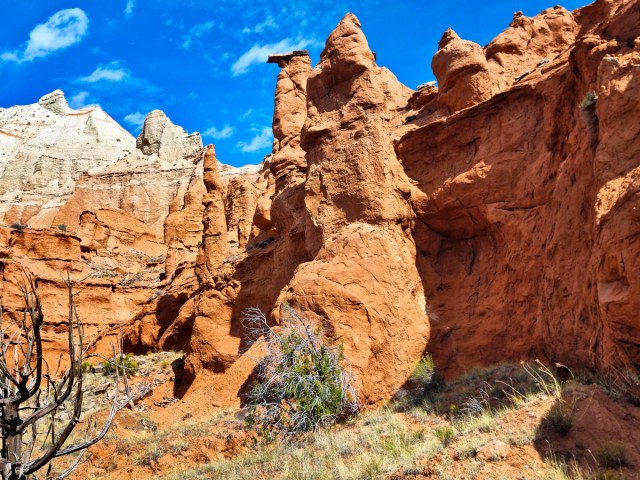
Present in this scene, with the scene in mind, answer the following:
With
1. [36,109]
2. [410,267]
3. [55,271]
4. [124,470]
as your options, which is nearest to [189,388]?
[124,470]

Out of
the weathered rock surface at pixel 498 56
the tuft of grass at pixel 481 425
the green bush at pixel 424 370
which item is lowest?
the tuft of grass at pixel 481 425

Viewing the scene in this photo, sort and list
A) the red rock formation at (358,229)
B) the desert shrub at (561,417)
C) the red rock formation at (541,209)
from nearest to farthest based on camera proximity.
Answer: the desert shrub at (561,417), the red rock formation at (541,209), the red rock formation at (358,229)

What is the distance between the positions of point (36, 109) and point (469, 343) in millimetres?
125858

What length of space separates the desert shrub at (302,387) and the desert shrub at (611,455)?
6.10 metres

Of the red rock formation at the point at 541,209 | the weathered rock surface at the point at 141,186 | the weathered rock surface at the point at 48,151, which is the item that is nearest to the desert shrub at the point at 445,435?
the red rock formation at the point at 541,209

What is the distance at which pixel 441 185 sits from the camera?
16.5m

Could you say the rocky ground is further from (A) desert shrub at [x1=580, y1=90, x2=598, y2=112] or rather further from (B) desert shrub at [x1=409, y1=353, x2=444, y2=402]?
(A) desert shrub at [x1=580, y1=90, x2=598, y2=112]

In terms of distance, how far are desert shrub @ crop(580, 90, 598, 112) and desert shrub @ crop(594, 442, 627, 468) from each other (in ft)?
24.8

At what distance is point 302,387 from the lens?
495 inches

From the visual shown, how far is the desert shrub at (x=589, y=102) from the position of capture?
1159 centimetres

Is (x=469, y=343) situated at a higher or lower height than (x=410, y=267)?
lower

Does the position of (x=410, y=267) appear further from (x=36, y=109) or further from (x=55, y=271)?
(x=36, y=109)

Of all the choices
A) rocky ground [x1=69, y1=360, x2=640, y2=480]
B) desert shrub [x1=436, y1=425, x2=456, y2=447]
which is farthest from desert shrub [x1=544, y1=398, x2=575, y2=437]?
desert shrub [x1=436, y1=425, x2=456, y2=447]

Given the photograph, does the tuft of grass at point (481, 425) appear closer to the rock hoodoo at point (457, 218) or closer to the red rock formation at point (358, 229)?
the rock hoodoo at point (457, 218)
